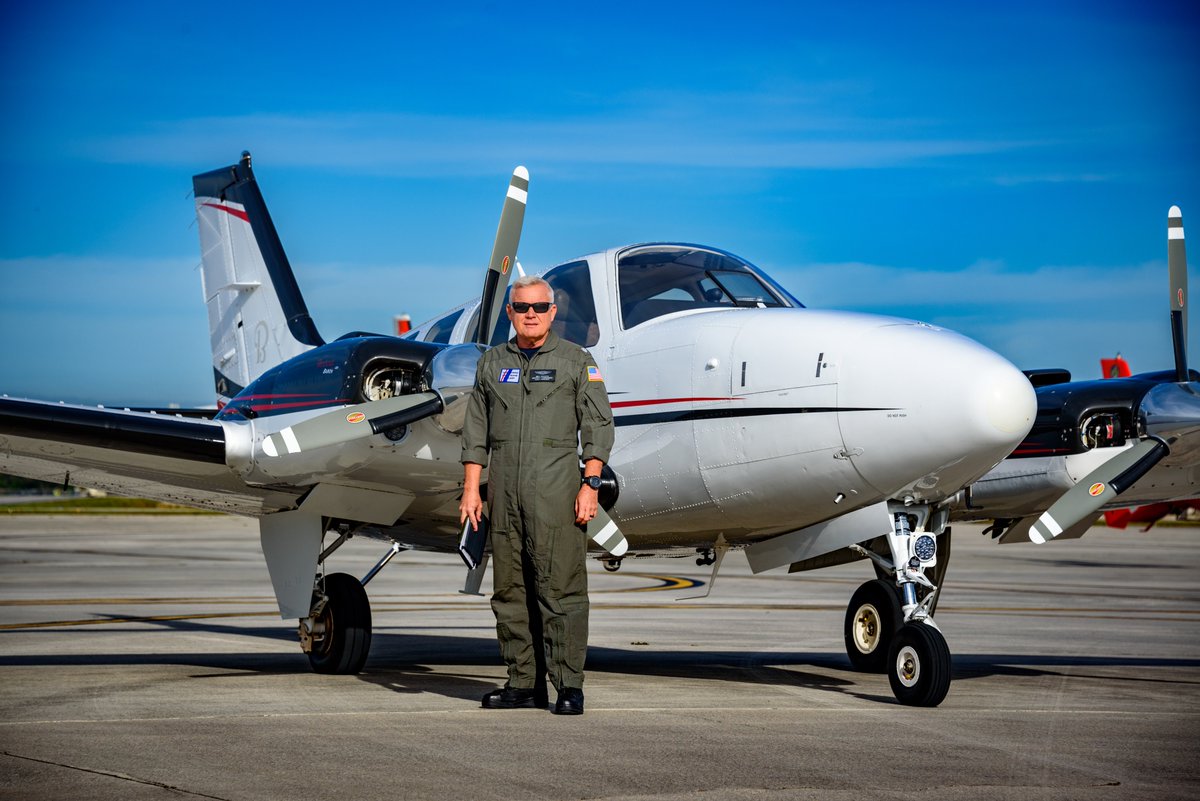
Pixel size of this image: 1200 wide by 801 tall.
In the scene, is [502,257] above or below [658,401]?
above

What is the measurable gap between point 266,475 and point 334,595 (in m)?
1.75

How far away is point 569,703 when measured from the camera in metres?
7.19

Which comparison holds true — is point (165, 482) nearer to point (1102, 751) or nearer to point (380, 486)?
point (380, 486)

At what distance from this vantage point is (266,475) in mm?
9070

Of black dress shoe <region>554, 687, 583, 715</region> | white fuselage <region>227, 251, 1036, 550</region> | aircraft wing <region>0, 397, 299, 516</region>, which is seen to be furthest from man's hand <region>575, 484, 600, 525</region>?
aircraft wing <region>0, 397, 299, 516</region>

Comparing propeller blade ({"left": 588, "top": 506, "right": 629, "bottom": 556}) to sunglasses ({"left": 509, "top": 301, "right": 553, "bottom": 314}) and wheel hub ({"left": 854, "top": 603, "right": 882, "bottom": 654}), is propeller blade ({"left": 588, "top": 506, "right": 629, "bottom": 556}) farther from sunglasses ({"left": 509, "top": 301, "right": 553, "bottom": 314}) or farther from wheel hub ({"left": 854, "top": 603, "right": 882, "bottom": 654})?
wheel hub ({"left": 854, "top": 603, "right": 882, "bottom": 654})

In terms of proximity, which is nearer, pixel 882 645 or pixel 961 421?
pixel 961 421

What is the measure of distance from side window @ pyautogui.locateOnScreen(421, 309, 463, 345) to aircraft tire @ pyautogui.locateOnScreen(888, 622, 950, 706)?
4.68 metres

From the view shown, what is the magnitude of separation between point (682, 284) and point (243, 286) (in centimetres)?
684

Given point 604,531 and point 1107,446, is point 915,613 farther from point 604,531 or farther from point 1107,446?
point 1107,446

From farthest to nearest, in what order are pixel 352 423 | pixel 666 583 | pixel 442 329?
pixel 666 583
pixel 442 329
pixel 352 423

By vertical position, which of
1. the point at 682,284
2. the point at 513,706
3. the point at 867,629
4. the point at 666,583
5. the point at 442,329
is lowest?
the point at 666,583

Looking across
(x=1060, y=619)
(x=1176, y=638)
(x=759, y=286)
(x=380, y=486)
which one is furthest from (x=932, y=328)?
(x=1060, y=619)

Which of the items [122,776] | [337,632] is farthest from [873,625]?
[122,776]
